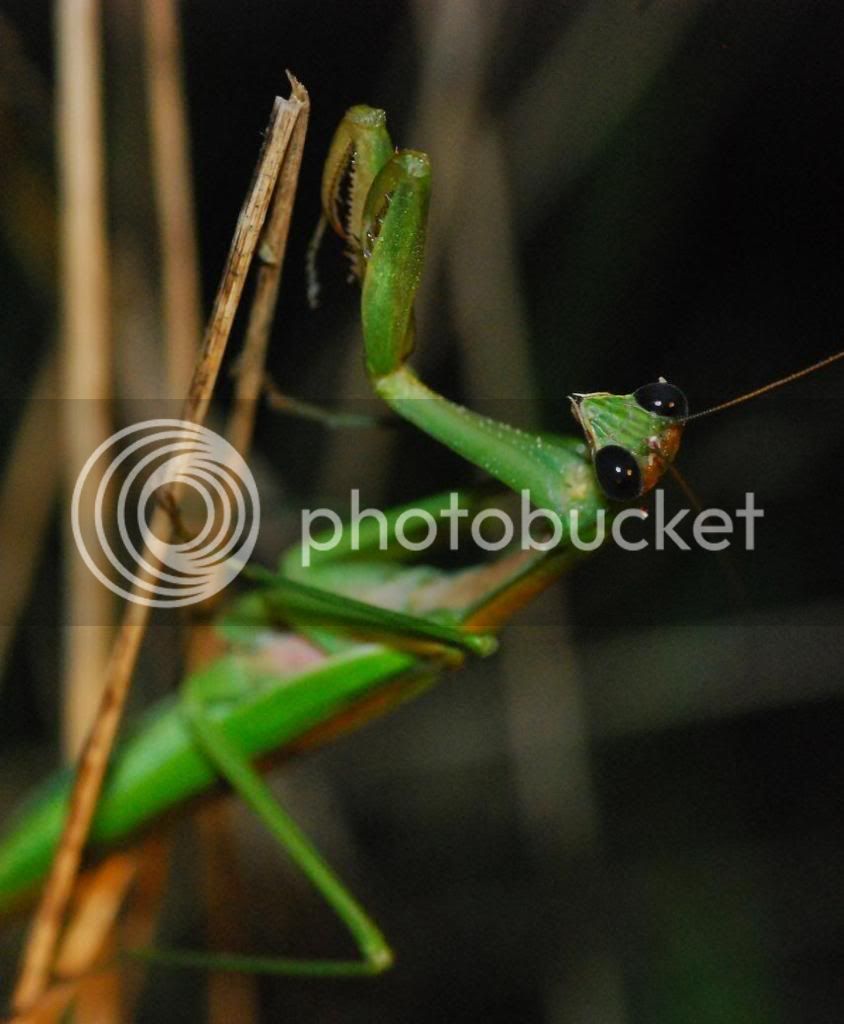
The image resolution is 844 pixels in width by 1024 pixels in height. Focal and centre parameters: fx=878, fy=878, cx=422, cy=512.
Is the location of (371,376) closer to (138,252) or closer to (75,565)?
(75,565)

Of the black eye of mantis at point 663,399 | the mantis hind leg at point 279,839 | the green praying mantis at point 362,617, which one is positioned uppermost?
the black eye of mantis at point 663,399

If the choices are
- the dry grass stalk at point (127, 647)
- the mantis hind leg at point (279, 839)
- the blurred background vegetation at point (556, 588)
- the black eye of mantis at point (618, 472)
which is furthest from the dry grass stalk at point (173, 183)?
the black eye of mantis at point (618, 472)

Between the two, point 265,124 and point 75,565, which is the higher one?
point 265,124

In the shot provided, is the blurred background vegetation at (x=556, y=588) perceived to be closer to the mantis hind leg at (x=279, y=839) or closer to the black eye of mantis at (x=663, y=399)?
the black eye of mantis at (x=663, y=399)

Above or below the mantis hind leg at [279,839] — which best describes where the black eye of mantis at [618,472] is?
above

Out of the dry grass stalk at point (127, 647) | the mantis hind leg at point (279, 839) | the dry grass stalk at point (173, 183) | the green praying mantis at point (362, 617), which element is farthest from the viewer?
the dry grass stalk at point (173, 183)

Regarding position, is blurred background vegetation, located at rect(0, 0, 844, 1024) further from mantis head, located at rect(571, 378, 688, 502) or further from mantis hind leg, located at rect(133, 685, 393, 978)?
mantis hind leg, located at rect(133, 685, 393, 978)

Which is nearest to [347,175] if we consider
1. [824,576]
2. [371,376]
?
[371,376]
